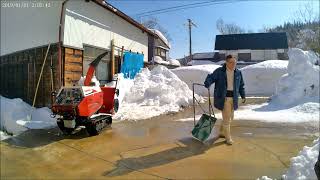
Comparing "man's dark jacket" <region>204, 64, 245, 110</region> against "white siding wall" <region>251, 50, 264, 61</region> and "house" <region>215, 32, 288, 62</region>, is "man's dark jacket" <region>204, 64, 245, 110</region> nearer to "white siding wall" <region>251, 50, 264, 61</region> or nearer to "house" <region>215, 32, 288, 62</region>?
"house" <region>215, 32, 288, 62</region>

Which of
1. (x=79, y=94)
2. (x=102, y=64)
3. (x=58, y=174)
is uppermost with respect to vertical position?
(x=102, y=64)

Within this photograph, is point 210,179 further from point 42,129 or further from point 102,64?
point 102,64

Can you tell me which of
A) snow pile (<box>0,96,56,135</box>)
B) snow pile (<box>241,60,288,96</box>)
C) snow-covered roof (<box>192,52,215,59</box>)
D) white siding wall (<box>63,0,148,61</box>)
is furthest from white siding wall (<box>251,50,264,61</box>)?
snow pile (<box>0,96,56,135</box>)

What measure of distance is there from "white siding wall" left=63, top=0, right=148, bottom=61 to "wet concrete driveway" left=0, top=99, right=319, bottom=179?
451 cm

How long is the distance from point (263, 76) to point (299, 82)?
11.8 metres

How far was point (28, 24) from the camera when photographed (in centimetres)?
1277

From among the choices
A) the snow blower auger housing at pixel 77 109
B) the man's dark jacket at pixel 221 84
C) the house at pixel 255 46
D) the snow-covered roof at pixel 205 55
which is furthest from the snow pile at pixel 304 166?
the snow-covered roof at pixel 205 55

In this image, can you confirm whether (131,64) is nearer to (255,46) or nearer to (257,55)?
(257,55)

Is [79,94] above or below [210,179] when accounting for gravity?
above

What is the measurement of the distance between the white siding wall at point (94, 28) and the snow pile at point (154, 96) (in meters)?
2.43

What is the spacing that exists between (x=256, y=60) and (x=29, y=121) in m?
45.1

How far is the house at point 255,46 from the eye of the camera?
165 feet

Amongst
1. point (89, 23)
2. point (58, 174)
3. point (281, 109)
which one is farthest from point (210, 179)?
point (89, 23)

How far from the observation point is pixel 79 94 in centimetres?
823
